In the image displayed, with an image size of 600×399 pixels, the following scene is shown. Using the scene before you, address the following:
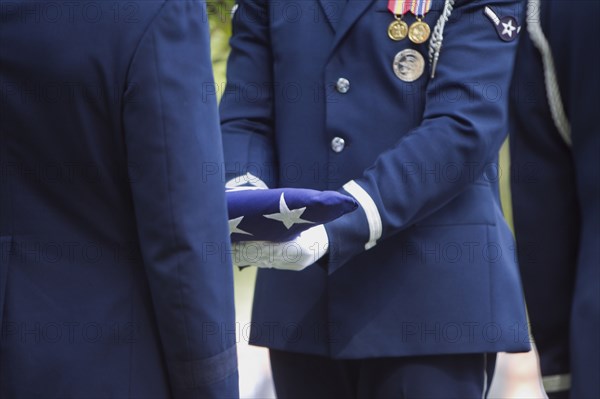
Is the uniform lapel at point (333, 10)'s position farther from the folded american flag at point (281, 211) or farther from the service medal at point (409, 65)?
the folded american flag at point (281, 211)

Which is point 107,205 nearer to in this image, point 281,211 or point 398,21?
point 281,211

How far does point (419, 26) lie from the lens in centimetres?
241

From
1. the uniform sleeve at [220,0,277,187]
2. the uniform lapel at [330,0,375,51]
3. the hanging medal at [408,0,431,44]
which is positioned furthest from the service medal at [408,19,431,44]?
the uniform sleeve at [220,0,277,187]

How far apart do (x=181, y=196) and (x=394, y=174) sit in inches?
25.3

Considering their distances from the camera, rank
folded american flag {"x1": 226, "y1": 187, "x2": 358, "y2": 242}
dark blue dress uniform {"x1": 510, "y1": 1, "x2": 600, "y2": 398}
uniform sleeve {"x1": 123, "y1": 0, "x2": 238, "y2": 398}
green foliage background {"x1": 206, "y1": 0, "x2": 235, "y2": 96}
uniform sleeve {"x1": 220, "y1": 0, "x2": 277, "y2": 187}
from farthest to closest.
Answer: green foliage background {"x1": 206, "y1": 0, "x2": 235, "y2": 96}, uniform sleeve {"x1": 220, "y1": 0, "x2": 277, "y2": 187}, dark blue dress uniform {"x1": 510, "y1": 1, "x2": 600, "y2": 398}, folded american flag {"x1": 226, "y1": 187, "x2": 358, "y2": 242}, uniform sleeve {"x1": 123, "y1": 0, "x2": 238, "y2": 398}

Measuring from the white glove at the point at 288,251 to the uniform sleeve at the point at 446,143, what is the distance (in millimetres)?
34

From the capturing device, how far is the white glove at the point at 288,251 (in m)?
2.19

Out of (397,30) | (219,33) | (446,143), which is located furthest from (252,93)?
(219,33)

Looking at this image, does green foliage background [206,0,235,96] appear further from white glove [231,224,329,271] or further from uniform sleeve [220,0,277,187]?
white glove [231,224,329,271]

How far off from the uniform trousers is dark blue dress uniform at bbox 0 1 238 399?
23.2 inches

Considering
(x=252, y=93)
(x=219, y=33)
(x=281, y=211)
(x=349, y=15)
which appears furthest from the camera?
(x=219, y=33)

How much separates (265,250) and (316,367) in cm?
40

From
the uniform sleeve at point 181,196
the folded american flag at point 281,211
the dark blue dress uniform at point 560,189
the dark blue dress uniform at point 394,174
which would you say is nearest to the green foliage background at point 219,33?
the dark blue dress uniform at point 394,174

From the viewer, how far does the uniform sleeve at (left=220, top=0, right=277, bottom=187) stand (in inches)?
101
